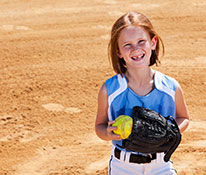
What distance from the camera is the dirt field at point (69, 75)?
4965mm

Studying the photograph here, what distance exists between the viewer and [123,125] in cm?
273

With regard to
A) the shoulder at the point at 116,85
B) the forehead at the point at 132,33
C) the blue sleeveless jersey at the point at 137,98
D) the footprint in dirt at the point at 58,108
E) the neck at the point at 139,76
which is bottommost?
the footprint in dirt at the point at 58,108

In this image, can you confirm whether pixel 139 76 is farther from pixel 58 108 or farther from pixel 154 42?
pixel 58 108

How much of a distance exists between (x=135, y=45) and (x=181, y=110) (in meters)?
0.68

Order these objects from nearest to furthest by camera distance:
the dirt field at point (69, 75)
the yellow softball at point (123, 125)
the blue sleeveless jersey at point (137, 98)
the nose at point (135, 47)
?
the yellow softball at point (123, 125) → the nose at point (135, 47) → the blue sleeveless jersey at point (137, 98) → the dirt field at point (69, 75)

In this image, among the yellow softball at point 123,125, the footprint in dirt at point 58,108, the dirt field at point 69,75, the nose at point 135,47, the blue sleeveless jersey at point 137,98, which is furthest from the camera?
the footprint in dirt at point 58,108

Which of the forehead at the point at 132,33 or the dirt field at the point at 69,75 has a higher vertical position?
the forehead at the point at 132,33

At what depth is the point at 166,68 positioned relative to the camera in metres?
6.88

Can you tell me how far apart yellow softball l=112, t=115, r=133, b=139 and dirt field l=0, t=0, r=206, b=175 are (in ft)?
6.67

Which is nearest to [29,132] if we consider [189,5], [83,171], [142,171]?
[83,171]

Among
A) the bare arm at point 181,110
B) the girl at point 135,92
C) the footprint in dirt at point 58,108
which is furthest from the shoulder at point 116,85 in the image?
the footprint in dirt at point 58,108

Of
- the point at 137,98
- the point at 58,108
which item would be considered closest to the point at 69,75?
the point at 58,108

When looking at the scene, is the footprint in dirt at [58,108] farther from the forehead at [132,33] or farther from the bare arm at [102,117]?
the forehead at [132,33]

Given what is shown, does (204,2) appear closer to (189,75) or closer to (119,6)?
(119,6)
